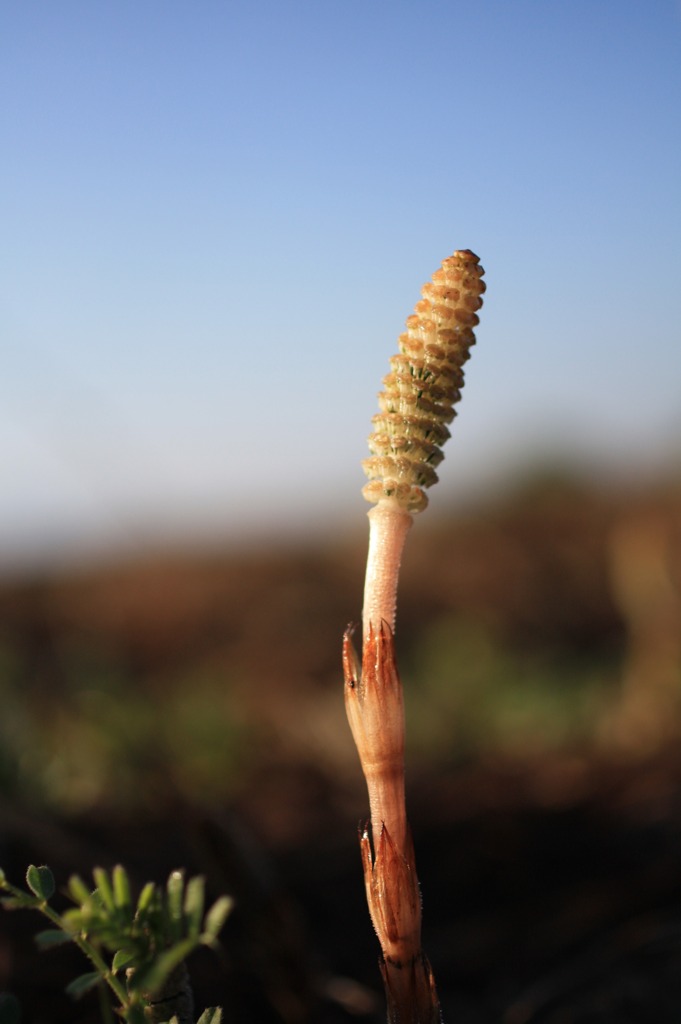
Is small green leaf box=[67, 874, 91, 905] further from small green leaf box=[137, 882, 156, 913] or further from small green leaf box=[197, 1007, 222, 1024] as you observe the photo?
small green leaf box=[197, 1007, 222, 1024]

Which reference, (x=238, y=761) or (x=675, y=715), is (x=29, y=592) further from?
(x=675, y=715)

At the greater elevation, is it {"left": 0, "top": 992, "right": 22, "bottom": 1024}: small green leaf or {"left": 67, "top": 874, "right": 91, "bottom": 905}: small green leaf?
{"left": 67, "top": 874, "right": 91, "bottom": 905}: small green leaf

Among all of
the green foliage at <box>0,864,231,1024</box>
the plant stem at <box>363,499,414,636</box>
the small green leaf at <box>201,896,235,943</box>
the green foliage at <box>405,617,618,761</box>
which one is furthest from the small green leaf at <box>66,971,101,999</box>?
the green foliage at <box>405,617,618,761</box>

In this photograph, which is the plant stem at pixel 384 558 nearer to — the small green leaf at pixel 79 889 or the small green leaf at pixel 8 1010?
the small green leaf at pixel 79 889

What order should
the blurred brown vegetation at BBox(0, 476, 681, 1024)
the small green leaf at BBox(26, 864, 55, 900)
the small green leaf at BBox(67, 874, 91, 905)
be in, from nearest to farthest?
the small green leaf at BBox(67, 874, 91, 905), the small green leaf at BBox(26, 864, 55, 900), the blurred brown vegetation at BBox(0, 476, 681, 1024)

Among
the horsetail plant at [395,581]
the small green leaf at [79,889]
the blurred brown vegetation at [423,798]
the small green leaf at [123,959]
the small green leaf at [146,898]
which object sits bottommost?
the blurred brown vegetation at [423,798]

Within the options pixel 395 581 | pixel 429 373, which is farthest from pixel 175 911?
pixel 429 373

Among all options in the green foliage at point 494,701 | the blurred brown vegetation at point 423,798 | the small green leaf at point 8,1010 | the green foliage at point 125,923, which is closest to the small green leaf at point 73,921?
the green foliage at point 125,923

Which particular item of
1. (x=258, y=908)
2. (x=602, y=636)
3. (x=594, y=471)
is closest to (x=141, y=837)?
(x=258, y=908)
